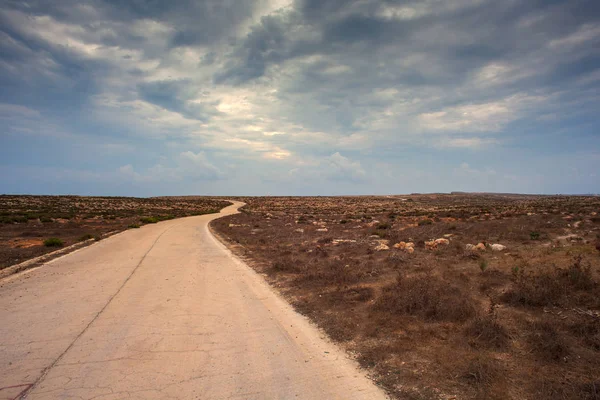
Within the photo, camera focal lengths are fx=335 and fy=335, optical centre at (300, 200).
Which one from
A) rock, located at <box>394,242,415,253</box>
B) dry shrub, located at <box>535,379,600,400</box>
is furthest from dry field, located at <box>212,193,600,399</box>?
rock, located at <box>394,242,415,253</box>

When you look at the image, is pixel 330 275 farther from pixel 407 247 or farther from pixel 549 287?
pixel 549 287

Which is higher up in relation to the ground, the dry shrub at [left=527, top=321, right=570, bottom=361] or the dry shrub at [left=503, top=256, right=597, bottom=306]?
the dry shrub at [left=503, top=256, right=597, bottom=306]

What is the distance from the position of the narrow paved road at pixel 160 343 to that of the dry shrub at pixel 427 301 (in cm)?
219

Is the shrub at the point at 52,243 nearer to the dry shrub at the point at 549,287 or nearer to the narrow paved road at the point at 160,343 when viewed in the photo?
the narrow paved road at the point at 160,343

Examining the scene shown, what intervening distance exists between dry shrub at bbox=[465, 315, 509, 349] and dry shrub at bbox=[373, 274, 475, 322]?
1.84 feet

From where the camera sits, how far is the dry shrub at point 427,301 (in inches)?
283

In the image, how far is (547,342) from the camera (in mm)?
5562

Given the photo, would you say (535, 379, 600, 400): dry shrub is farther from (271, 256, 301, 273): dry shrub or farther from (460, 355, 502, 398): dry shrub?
(271, 256, 301, 273): dry shrub

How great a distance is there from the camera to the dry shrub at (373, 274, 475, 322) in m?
7.19

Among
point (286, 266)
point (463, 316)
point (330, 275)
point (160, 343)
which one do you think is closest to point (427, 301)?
point (463, 316)

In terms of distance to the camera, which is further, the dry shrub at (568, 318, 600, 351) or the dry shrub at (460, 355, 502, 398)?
the dry shrub at (568, 318, 600, 351)

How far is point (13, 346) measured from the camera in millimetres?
6020

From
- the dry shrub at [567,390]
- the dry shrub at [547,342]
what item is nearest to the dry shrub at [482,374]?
the dry shrub at [567,390]

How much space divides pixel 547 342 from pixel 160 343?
6.73 metres
